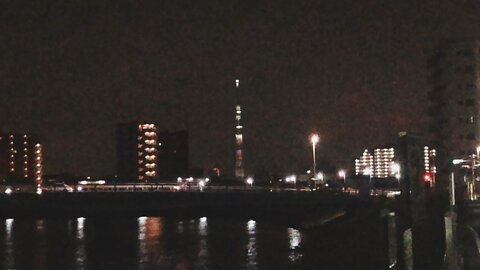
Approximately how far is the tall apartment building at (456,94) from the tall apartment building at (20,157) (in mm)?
107669

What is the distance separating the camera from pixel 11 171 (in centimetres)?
19150

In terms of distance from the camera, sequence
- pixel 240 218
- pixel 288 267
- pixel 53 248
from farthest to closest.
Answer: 1. pixel 240 218
2. pixel 53 248
3. pixel 288 267

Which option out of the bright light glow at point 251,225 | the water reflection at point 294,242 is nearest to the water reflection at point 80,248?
the water reflection at point 294,242

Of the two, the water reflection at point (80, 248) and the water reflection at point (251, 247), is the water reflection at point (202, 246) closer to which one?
the water reflection at point (251, 247)

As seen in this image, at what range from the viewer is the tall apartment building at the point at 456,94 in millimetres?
104812

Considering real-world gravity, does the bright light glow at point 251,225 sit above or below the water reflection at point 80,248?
above

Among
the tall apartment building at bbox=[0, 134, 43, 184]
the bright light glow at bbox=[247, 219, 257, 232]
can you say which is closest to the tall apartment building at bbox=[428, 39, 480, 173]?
the bright light glow at bbox=[247, 219, 257, 232]

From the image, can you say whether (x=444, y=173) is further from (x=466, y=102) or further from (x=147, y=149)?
(x=147, y=149)

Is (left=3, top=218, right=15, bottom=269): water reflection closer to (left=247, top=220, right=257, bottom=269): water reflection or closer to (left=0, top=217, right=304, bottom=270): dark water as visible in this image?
(left=0, top=217, right=304, bottom=270): dark water

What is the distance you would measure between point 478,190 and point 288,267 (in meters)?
35.9

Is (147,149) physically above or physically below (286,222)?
above

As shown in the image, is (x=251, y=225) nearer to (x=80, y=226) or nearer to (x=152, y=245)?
(x=80, y=226)

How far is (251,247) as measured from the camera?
45250 millimetres

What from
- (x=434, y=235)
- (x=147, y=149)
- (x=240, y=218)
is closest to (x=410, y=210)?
(x=434, y=235)
